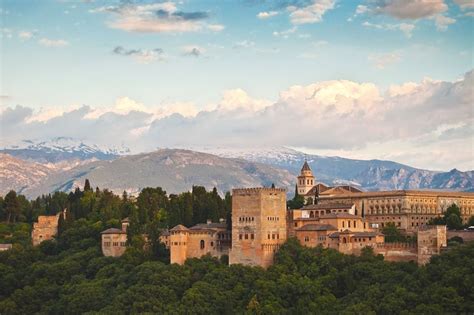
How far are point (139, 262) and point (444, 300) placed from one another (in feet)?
92.5

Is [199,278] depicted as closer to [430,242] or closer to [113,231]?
[113,231]

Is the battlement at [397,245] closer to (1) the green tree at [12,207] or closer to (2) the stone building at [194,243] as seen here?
(2) the stone building at [194,243]

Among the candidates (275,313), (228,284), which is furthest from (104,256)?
(275,313)

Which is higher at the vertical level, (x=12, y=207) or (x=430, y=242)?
(x=12, y=207)

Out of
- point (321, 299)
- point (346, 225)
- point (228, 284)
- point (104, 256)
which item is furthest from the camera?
point (104, 256)

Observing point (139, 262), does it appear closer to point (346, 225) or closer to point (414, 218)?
point (346, 225)

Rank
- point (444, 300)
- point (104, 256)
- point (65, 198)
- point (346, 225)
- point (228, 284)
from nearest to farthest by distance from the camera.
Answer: point (444, 300) → point (228, 284) → point (346, 225) → point (104, 256) → point (65, 198)

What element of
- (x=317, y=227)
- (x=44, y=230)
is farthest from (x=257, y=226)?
(x=44, y=230)

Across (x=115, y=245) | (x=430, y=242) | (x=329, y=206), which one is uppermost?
(x=329, y=206)

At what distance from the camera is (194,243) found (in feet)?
258

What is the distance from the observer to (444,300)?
6228cm

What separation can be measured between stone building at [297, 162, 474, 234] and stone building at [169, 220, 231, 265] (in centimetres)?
1228

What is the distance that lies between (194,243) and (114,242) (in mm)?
9804

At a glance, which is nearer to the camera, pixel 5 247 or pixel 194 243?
pixel 194 243
